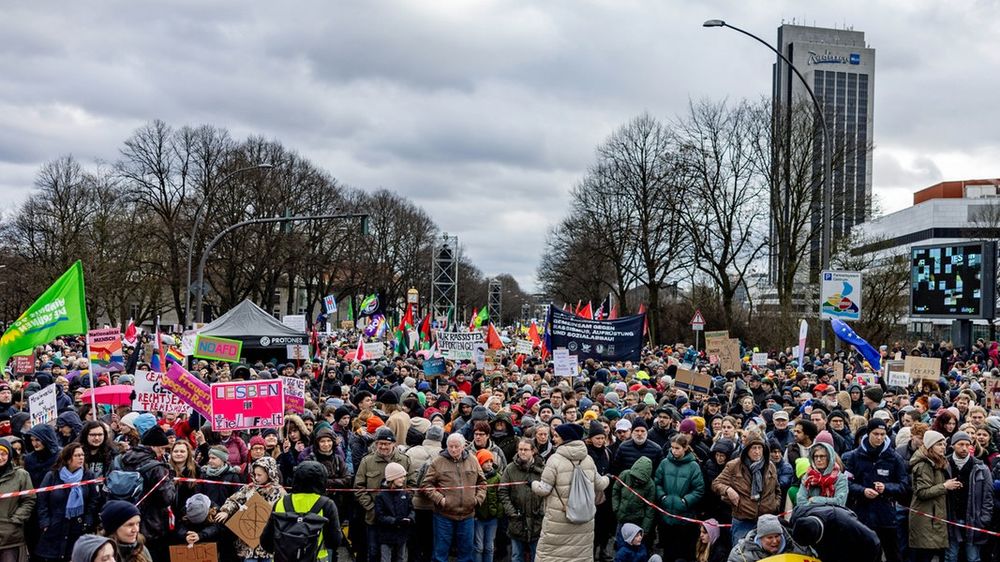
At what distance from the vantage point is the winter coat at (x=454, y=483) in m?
9.25

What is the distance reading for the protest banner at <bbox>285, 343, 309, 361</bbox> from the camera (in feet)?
85.3

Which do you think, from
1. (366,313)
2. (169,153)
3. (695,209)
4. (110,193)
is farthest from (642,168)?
(110,193)

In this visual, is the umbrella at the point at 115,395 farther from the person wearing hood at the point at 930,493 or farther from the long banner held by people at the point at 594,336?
the person wearing hood at the point at 930,493

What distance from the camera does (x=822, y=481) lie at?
26.4ft

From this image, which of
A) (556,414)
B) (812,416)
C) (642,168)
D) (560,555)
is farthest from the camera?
(642,168)

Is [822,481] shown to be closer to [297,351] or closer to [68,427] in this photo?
[68,427]

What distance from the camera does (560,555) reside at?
867 centimetres

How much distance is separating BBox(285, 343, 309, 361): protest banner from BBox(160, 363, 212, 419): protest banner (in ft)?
49.5

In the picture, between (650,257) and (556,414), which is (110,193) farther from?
(556,414)

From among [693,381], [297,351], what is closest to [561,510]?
[693,381]

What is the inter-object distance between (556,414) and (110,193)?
54549mm

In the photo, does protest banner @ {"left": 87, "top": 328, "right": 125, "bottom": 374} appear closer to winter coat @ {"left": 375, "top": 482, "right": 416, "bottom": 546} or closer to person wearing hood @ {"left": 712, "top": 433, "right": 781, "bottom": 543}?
winter coat @ {"left": 375, "top": 482, "right": 416, "bottom": 546}

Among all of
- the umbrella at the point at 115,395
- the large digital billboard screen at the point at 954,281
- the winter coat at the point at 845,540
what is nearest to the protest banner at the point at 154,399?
the umbrella at the point at 115,395

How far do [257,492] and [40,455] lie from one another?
2441 millimetres
